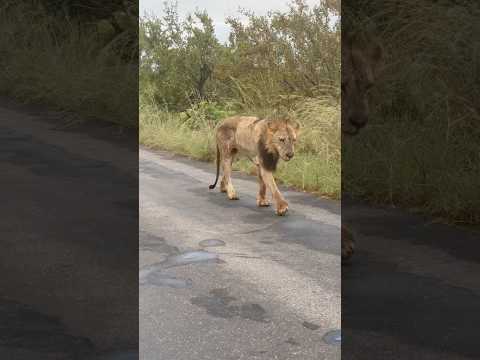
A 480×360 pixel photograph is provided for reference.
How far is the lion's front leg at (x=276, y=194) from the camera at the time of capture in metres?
3.59

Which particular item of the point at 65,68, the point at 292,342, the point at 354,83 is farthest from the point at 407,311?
the point at 65,68

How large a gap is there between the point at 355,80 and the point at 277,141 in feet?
2.07

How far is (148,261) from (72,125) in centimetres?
93

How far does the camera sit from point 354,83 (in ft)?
12.4

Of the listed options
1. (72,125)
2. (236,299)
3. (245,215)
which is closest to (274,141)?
(245,215)

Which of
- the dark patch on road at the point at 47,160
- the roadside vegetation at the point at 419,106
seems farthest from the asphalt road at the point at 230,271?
the dark patch on road at the point at 47,160

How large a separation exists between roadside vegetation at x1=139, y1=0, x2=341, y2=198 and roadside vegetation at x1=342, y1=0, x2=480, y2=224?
0.34 m

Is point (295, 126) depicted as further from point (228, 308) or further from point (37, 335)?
point (37, 335)

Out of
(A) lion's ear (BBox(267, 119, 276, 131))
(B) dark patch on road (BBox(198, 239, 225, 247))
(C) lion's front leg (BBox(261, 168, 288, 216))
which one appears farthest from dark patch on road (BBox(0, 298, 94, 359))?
(A) lion's ear (BBox(267, 119, 276, 131))

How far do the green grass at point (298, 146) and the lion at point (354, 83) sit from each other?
0.99 feet

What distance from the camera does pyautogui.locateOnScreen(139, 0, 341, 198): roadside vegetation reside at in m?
3.91

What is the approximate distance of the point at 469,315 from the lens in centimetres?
298

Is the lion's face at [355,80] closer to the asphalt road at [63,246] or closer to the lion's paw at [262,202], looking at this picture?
the lion's paw at [262,202]

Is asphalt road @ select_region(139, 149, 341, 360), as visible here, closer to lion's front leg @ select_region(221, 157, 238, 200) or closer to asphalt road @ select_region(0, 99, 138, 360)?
lion's front leg @ select_region(221, 157, 238, 200)
